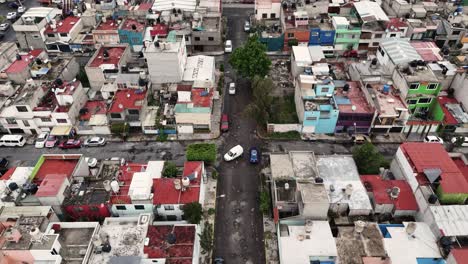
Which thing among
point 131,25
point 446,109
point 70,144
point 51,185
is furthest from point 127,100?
point 446,109

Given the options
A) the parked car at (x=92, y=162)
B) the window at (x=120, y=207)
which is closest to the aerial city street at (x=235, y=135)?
the window at (x=120, y=207)

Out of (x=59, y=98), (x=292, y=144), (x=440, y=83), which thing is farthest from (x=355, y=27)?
(x=59, y=98)

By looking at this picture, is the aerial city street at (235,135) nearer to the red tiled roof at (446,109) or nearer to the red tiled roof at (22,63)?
the red tiled roof at (446,109)

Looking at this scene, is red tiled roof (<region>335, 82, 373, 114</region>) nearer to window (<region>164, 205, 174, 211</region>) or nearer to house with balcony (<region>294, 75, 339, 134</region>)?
house with balcony (<region>294, 75, 339, 134</region>)

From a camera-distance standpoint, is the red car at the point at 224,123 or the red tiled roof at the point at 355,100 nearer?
the red tiled roof at the point at 355,100

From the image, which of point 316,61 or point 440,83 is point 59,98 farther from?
point 440,83
